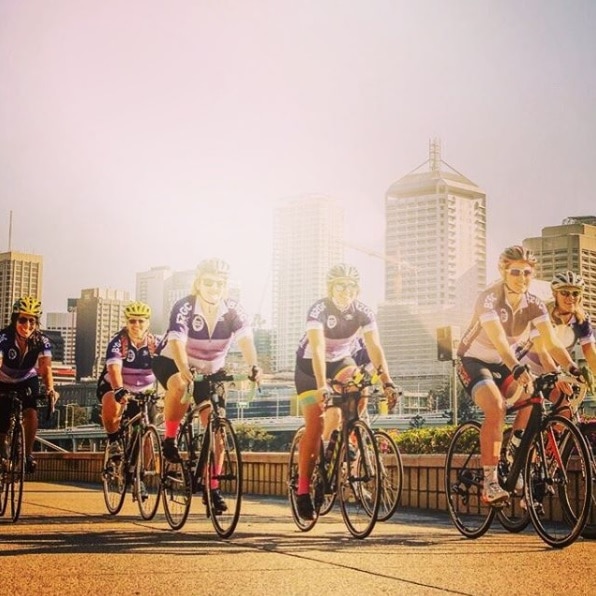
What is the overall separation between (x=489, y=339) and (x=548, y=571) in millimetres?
2239

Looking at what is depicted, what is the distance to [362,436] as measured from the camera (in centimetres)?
684

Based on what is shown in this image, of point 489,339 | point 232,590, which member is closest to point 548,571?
point 232,590

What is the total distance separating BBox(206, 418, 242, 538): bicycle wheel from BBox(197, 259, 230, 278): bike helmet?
122cm

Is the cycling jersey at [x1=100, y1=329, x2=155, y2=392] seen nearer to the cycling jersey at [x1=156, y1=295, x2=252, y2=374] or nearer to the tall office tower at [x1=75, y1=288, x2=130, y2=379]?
the cycling jersey at [x1=156, y1=295, x2=252, y2=374]

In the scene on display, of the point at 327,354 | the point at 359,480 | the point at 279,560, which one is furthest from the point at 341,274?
the point at 279,560

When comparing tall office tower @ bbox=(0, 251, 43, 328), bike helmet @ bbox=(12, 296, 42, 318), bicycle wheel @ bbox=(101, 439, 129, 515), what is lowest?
bicycle wheel @ bbox=(101, 439, 129, 515)

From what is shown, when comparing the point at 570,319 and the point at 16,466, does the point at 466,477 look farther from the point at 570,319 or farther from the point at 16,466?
the point at 16,466

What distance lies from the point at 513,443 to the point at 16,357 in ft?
15.2

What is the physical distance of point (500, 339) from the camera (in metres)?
6.56

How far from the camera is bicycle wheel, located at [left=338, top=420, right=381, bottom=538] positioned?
22.1ft

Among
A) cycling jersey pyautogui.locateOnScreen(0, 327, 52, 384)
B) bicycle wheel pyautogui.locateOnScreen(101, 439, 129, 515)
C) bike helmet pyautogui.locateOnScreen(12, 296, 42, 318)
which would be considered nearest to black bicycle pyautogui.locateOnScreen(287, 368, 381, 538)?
bicycle wheel pyautogui.locateOnScreen(101, 439, 129, 515)

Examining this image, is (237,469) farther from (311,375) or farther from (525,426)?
(525,426)

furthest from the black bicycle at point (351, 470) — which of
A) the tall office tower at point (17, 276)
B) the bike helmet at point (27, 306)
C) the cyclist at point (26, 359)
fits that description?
the tall office tower at point (17, 276)

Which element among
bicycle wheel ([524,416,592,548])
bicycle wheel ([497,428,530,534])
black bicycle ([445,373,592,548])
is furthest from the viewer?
bicycle wheel ([497,428,530,534])
